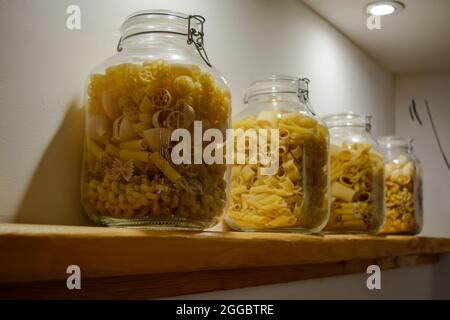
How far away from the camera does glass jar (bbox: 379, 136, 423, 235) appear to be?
1493 mm

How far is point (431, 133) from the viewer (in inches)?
86.7

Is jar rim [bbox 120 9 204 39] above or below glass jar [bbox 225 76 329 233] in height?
above

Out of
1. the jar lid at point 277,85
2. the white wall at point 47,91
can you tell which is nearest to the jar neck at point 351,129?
the jar lid at point 277,85

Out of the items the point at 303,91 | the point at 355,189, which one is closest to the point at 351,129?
the point at 355,189

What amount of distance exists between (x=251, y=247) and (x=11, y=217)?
32cm

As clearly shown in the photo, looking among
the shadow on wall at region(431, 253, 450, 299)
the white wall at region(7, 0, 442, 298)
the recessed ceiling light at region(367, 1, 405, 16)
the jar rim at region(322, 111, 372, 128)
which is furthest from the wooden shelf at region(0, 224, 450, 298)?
the shadow on wall at region(431, 253, 450, 299)

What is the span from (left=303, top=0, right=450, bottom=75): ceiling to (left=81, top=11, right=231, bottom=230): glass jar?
0.83 meters

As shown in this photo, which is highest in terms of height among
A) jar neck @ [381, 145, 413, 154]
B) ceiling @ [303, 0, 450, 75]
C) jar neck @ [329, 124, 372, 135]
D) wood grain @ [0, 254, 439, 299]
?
ceiling @ [303, 0, 450, 75]

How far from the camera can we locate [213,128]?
0.78 metres

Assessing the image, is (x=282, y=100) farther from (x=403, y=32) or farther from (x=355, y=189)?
(x=403, y=32)

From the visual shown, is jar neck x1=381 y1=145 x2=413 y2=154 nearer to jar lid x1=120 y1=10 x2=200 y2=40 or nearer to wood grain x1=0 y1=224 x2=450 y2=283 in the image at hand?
wood grain x1=0 y1=224 x2=450 y2=283

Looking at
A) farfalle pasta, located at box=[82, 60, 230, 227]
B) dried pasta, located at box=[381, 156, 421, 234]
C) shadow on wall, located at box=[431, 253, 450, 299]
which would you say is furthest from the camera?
shadow on wall, located at box=[431, 253, 450, 299]

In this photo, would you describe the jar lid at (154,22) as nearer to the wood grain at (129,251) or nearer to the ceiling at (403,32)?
the wood grain at (129,251)

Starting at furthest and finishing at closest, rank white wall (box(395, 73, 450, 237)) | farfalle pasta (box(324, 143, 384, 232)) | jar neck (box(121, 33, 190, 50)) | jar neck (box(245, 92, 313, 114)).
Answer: white wall (box(395, 73, 450, 237)) < farfalle pasta (box(324, 143, 384, 232)) < jar neck (box(245, 92, 313, 114)) < jar neck (box(121, 33, 190, 50))
